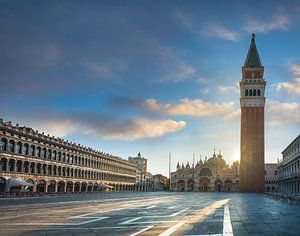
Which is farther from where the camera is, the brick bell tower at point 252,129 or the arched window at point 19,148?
the brick bell tower at point 252,129

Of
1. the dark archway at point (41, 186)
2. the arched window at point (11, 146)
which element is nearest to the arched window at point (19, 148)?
the arched window at point (11, 146)

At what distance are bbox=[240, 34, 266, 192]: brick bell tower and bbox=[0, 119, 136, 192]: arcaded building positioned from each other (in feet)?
137

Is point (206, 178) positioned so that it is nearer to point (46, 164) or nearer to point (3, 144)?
point (46, 164)

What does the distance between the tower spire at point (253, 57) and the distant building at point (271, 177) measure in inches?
2303

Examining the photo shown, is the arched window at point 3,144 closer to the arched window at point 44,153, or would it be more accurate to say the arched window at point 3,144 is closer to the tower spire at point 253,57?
the arched window at point 44,153

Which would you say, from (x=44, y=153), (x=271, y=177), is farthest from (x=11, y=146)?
(x=271, y=177)

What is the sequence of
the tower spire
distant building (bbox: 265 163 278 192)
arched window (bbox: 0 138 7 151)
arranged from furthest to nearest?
1. distant building (bbox: 265 163 278 192)
2. the tower spire
3. arched window (bbox: 0 138 7 151)

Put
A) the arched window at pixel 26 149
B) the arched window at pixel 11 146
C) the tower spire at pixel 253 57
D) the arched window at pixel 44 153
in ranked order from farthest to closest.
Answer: the tower spire at pixel 253 57 < the arched window at pixel 44 153 < the arched window at pixel 26 149 < the arched window at pixel 11 146

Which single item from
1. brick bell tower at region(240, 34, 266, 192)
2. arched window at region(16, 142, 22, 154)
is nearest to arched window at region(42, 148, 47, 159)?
arched window at region(16, 142, 22, 154)

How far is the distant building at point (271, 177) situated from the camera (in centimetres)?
16812

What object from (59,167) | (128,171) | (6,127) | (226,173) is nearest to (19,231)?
(6,127)

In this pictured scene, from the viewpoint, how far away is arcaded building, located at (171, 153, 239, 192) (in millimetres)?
162750

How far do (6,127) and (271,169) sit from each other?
13593 cm

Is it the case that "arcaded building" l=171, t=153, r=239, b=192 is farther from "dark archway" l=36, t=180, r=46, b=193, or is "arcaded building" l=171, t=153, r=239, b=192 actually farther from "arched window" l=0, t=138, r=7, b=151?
"arched window" l=0, t=138, r=7, b=151
